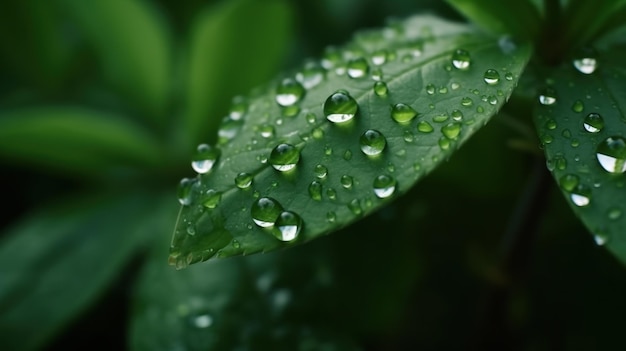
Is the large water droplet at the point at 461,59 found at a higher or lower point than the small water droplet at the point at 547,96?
higher

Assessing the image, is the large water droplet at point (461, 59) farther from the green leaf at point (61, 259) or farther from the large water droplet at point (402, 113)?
the green leaf at point (61, 259)

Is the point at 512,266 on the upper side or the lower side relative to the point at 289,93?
lower

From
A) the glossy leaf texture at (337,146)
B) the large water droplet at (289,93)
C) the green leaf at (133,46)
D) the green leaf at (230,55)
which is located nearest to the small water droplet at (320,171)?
the glossy leaf texture at (337,146)

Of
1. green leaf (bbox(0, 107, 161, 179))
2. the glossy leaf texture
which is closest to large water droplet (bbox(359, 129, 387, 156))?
the glossy leaf texture

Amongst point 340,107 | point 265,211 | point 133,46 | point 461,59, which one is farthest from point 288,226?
point 133,46

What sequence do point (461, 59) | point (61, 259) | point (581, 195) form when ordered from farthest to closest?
point (61, 259) → point (461, 59) → point (581, 195)

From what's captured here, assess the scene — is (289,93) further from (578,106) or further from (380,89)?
(578,106)

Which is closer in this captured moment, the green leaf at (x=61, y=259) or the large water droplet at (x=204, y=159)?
the large water droplet at (x=204, y=159)
